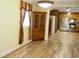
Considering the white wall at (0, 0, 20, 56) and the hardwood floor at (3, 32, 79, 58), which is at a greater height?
the white wall at (0, 0, 20, 56)

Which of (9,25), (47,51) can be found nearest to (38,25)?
(47,51)

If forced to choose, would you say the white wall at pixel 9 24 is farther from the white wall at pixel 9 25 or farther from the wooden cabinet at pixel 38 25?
the wooden cabinet at pixel 38 25

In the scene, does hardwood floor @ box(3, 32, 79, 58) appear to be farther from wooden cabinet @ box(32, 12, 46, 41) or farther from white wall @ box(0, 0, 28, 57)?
wooden cabinet @ box(32, 12, 46, 41)

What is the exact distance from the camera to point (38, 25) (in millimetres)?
10680

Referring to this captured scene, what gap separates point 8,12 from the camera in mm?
6418

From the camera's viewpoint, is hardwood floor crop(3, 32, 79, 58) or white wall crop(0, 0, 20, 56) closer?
white wall crop(0, 0, 20, 56)

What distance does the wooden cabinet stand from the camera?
10.6 meters

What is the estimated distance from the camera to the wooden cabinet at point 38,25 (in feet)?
34.7

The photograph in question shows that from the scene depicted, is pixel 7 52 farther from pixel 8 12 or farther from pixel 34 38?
pixel 34 38

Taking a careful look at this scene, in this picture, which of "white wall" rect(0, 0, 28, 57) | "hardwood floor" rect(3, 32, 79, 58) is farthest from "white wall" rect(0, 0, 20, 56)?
"hardwood floor" rect(3, 32, 79, 58)

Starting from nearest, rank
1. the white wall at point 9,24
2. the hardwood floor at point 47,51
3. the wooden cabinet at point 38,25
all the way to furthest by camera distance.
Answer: the white wall at point 9,24 < the hardwood floor at point 47,51 < the wooden cabinet at point 38,25

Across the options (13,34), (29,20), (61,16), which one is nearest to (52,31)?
(61,16)

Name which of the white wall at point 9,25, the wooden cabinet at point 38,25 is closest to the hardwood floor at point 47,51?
the white wall at point 9,25

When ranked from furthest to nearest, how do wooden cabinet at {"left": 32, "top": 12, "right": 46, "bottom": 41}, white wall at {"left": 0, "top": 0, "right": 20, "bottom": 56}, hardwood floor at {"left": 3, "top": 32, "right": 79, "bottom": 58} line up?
1. wooden cabinet at {"left": 32, "top": 12, "right": 46, "bottom": 41}
2. hardwood floor at {"left": 3, "top": 32, "right": 79, "bottom": 58}
3. white wall at {"left": 0, "top": 0, "right": 20, "bottom": 56}
